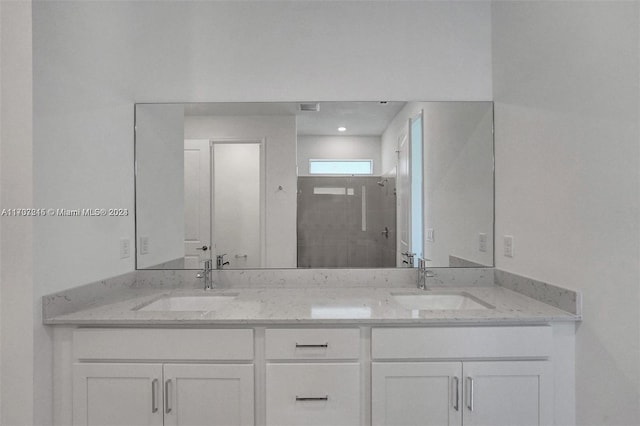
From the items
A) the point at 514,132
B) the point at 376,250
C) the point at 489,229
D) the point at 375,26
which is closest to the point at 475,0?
the point at 375,26

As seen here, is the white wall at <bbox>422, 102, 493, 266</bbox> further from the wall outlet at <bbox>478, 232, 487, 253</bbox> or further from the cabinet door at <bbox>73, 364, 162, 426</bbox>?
the cabinet door at <bbox>73, 364, 162, 426</bbox>

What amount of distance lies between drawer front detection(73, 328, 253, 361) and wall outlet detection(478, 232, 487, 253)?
138 centimetres

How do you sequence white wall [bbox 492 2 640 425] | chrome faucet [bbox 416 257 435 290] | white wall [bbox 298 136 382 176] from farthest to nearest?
white wall [bbox 298 136 382 176]
chrome faucet [bbox 416 257 435 290]
white wall [bbox 492 2 640 425]

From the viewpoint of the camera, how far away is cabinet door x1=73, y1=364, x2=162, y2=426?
1388 millimetres

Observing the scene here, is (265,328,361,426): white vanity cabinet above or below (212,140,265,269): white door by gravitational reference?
below

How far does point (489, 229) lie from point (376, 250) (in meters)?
0.66

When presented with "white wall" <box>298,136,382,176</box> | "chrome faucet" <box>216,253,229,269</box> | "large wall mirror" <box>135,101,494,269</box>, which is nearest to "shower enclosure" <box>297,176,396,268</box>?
"large wall mirror" <box>135,101,494,269</box>

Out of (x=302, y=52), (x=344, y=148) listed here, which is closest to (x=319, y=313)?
(x=344, y=148)

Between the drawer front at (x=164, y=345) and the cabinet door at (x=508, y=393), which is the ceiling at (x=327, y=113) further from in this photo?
the cabinet door at (x=508, y=393)

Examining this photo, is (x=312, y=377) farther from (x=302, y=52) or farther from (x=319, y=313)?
(x=302, y=52)

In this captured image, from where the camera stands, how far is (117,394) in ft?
4.58

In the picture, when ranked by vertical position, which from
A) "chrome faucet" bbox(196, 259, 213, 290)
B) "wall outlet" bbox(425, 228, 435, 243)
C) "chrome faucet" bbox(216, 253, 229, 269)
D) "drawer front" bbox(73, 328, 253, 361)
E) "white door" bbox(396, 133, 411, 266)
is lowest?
"drawer front" bbox(73, 328, 253, 361)

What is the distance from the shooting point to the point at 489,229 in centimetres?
192

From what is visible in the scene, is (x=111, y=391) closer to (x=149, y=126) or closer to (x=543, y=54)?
(x=149, y=126)
